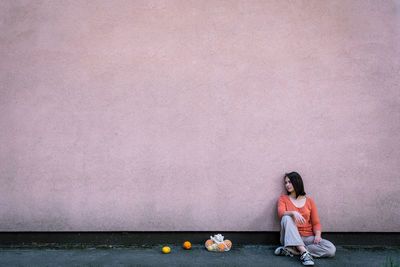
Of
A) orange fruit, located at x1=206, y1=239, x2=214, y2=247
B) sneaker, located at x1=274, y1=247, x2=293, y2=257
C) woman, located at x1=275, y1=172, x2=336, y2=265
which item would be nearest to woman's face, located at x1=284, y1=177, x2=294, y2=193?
woman, located at x1=275, y1=172, x2=336, y2=265

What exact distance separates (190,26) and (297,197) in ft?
9.00

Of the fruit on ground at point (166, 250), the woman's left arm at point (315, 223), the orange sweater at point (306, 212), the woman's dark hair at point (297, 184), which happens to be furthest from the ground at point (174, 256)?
the woman's dark hair at point (297, 184)

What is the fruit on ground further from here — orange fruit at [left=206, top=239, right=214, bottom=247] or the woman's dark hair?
the woman's dark hair

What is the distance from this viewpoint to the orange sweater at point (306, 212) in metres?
3.57

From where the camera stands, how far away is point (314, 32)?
4.12 meters

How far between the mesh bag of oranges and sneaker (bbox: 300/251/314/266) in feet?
2.84

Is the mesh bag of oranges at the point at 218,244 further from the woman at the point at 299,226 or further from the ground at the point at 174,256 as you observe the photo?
the woman at the point at 299,226

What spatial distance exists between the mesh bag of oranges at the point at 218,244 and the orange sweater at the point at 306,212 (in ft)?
2.46

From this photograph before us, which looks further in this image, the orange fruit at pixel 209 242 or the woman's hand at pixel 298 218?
the orange fruit at pixel 209 242

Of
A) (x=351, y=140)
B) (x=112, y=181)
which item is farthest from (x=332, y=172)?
(x=112, y=181)

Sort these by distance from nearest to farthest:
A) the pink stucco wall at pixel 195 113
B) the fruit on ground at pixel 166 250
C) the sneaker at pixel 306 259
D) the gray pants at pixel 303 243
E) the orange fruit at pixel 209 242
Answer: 1. the sneaker at pixel 306 259
2. the gray pants at pixel 303 243
3. the fruit on ground at pixel 166 250
4. the orange fruit at pixel 209 242
5. the pink stucco wall at pixel 195 113

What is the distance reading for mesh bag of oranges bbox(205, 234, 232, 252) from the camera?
3.60 m

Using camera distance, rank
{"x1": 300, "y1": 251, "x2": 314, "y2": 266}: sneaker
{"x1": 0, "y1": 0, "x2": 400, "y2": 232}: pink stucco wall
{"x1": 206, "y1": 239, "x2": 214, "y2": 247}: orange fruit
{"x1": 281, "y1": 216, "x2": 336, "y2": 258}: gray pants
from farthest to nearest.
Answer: {"x1": 0, "y1": 0, "x2": 400, "y2": 232}: pink stucco wall < {"x1": 206, "y1": 239, "x2": 214, "y2": 247}: orange fruit < {"x1": 281, "y1": 216, "x2": 336, "y2": 258}: gray pants < {"x1": 300, "y1": 251, "x2": 314, "y2": 266}: sneaker

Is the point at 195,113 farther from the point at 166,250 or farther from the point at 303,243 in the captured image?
the point at 303,243
